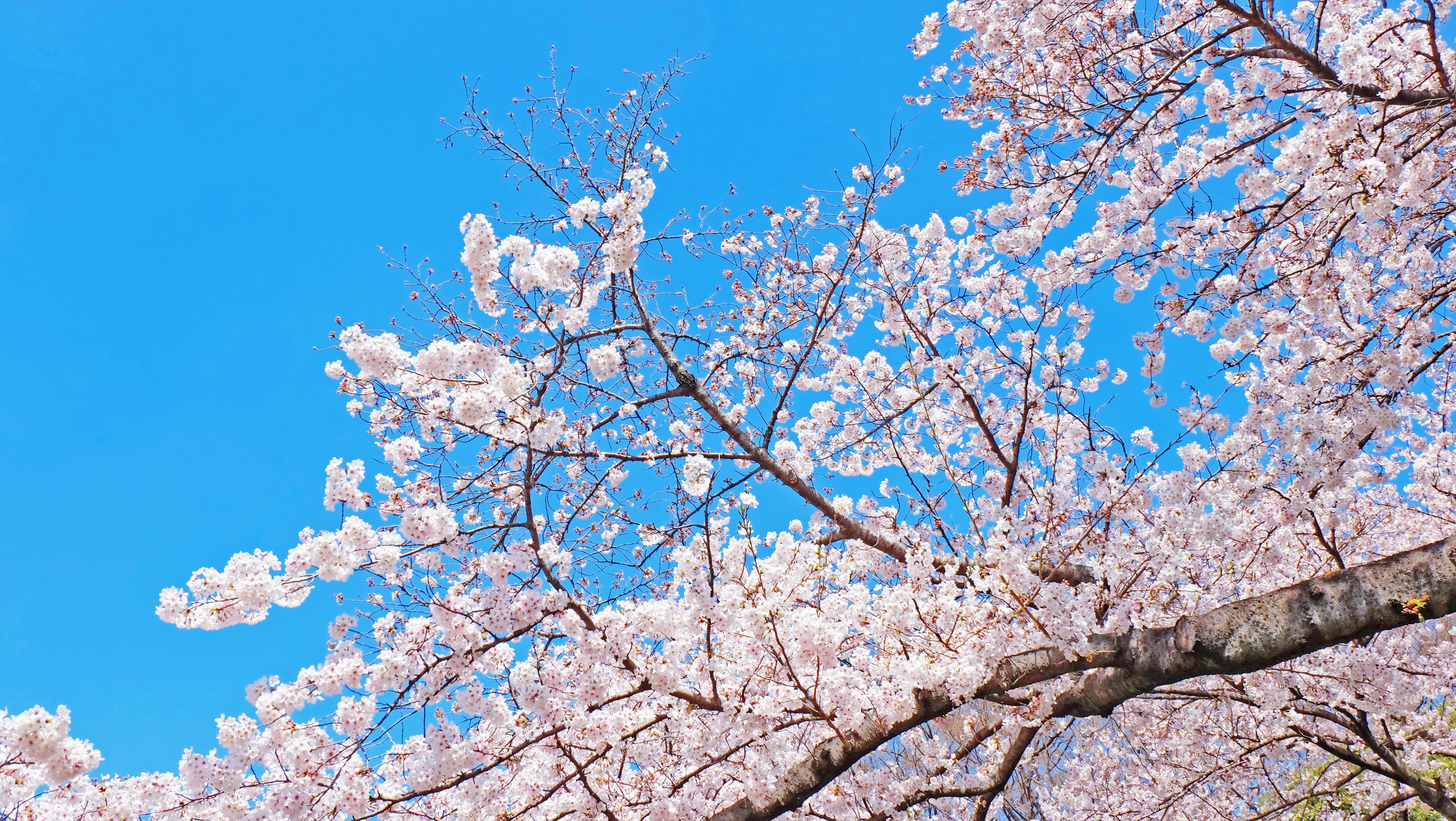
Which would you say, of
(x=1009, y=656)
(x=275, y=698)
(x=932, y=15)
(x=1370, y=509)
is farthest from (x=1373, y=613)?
(x=275, y=698)

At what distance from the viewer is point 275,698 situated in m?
4.68

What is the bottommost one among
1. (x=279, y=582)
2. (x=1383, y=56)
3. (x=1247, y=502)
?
(x=1247, y=502)

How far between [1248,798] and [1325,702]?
3455mm

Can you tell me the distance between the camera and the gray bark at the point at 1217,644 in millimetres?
3896

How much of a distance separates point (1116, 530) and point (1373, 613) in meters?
1.94

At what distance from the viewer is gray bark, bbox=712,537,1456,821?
3.90 metres

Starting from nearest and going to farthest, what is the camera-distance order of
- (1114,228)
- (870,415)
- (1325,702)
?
1. (1325,702)
2. (1114,228)
3. (870,415)

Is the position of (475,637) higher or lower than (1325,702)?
higher

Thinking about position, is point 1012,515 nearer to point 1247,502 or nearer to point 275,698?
point 1247,502

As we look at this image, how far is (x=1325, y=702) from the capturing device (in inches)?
244

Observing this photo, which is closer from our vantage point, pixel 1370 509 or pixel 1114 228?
pixel 1114 228

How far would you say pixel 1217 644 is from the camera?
13.5 ft

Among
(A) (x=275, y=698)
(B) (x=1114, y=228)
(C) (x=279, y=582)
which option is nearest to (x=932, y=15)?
(B) (x=1114, y=228)

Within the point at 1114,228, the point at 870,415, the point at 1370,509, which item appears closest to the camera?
the point at 1114,228
